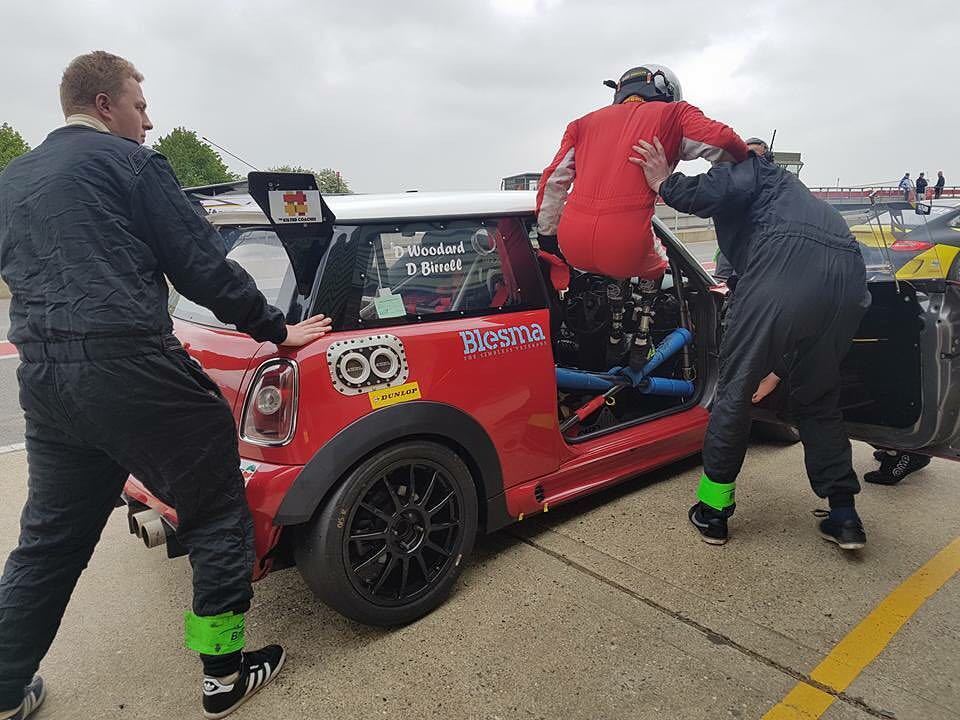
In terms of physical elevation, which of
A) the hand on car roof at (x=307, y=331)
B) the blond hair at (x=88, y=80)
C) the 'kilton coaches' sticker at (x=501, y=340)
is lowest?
the 'kilton coaches' sticker at (x=501, y=340)

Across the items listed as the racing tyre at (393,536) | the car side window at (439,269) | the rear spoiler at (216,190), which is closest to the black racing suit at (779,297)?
the car side window at (439,269)

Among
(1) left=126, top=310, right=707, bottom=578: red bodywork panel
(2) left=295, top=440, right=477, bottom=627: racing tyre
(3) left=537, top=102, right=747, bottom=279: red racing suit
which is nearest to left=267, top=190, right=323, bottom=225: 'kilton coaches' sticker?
(1) left=126, top=310, right=707, bottom=578: red bodywork panel

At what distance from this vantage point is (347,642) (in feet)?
7.61

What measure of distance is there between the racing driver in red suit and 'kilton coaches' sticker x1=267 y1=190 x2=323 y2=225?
1073 mm

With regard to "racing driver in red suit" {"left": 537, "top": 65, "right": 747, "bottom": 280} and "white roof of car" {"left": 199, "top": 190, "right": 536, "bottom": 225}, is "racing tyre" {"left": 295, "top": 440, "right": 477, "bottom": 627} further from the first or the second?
"racing driver in red suit" {"left": 537, "top": 65, "right": 747, "bottom": 280}

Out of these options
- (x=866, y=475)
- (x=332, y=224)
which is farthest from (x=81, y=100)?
(x=866, y=475)

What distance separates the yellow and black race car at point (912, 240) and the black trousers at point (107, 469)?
2.76m

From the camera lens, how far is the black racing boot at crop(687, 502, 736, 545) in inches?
115

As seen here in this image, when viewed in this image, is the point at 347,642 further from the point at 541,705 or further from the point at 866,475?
the point at 866,475

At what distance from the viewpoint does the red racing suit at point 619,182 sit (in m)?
2.70

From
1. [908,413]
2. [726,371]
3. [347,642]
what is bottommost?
[347,642]

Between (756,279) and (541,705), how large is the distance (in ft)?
6.00

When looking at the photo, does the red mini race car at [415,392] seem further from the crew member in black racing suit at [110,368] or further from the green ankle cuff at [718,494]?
the green ankle cuff at [718,494]

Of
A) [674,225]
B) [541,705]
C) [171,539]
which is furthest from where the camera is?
[674,225]
